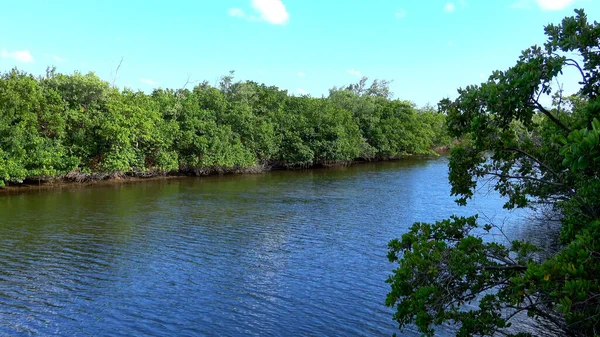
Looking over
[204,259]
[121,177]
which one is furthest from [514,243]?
[121,177]

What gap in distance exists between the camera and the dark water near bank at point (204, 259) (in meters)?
13.9

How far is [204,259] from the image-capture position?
19906mm

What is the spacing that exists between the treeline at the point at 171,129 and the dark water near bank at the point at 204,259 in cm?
432

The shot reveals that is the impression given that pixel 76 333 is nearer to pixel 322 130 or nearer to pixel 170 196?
pixel 170 196

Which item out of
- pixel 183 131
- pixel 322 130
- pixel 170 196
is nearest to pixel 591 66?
pixel 170 196

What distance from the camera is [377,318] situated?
46.5 ft

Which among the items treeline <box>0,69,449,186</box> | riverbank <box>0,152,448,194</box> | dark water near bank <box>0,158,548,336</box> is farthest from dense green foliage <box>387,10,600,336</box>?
riverbank <box>0,152,448,194</box>

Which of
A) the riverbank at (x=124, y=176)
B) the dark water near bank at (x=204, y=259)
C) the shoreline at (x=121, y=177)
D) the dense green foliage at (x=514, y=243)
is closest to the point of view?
the dense green foliage at (x=514, y=243)

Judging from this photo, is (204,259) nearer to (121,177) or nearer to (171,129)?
(121,177)

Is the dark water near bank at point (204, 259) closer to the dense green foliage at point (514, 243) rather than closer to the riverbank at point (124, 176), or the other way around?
the riverbank at point (124, 176)

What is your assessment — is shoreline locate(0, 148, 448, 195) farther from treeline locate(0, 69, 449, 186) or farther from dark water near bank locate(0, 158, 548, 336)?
dark water near bank locate(0, 158, 548, 336)

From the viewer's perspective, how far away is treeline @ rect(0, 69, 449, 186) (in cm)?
3700

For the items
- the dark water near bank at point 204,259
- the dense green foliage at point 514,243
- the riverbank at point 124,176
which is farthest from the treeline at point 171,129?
the dense green foliage at point 514,243

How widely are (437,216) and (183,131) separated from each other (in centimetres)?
2838
